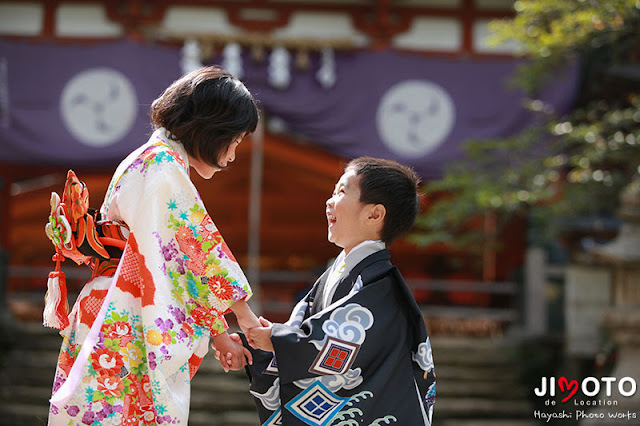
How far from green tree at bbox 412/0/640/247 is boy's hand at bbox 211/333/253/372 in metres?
3.91

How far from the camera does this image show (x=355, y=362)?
254 cm

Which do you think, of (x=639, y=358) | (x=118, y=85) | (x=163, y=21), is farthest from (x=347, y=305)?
(x=163, y=21)

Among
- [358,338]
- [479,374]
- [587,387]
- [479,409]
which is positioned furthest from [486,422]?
[358,338]

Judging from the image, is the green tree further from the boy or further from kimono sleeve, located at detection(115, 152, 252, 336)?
kimono sleeve, located at detection(115, 152, 252, 336)

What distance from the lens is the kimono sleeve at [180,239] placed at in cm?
238

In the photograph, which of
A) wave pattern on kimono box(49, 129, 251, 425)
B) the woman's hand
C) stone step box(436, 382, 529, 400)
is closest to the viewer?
wave pattern on kimono box(49, 129, 251, 425)

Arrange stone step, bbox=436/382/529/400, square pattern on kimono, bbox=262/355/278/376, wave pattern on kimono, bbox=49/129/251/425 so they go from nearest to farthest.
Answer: wave pattern on kimono, bbox=49/129/251/425 < square pattern on kimono, bbox=262/355/278/376 < stone step, bbox=436/382/529/400

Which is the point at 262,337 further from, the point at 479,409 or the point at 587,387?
the point at 479,409

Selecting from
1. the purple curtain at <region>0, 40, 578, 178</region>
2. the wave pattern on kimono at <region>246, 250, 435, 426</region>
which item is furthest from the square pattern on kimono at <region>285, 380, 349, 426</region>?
the purple curtain at <region>0, 40, 578, 178</region>

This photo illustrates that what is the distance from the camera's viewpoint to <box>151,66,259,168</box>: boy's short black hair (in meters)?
2.50

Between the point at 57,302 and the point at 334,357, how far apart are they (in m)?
0.93

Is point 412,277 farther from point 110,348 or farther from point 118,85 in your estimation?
point 110,348

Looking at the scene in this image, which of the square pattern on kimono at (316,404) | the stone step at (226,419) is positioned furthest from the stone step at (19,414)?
the square pattern on kimono at (316,404)

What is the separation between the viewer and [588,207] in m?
6.80
